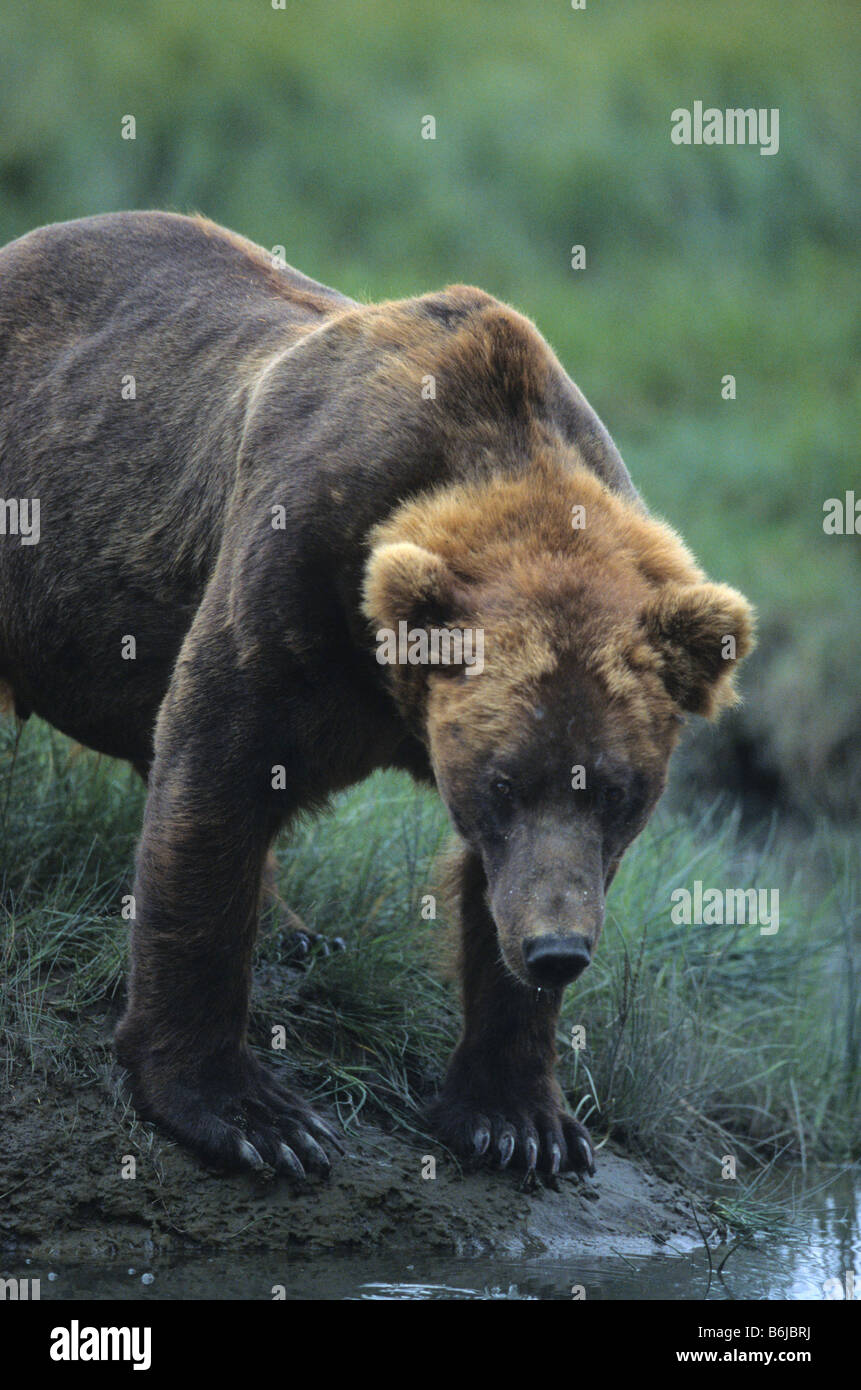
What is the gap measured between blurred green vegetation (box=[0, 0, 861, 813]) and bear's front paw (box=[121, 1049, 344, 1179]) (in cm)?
816

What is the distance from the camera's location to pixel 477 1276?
15.7 feet

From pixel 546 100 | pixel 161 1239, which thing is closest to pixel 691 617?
pixel 161 1239

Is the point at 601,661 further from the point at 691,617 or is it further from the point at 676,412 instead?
the point at 676,412

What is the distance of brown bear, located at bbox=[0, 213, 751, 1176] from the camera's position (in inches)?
168

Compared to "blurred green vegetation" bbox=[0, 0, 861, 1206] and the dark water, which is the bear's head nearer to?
the dark water

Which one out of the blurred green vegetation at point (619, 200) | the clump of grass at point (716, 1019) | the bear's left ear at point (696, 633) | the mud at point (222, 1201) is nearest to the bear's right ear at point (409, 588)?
the bear's left ear at point (696, 633)

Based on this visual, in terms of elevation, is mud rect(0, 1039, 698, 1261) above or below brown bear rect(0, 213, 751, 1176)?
below

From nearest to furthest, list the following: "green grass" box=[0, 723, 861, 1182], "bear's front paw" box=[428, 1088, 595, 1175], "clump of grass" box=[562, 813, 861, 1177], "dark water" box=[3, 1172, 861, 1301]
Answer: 1. "dark water" box=[3, 1172, 861, 1301]
2. "bear's front paw" box=[428, 1088, 595, 1175]
3. "green grass" box=[0, 723, 861, 1182]
4. "clump of grass" box=[562, 813, 861, 1177]

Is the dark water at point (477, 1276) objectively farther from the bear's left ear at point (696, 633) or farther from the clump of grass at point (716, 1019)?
the bear's left ear at point (696, 633)

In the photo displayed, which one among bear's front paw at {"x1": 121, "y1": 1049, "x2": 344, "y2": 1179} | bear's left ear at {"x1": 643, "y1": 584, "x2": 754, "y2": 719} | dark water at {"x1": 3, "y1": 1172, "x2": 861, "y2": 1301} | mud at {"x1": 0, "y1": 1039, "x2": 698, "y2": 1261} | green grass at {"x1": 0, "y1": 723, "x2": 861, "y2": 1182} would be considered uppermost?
bear's left ear at {"x1": 643, "y1": 584, "x2": 754, "y2": 719}

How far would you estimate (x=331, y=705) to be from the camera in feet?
15.5

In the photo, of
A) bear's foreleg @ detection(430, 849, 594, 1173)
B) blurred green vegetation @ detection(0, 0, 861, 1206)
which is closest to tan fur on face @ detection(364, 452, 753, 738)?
bear's foreleg @ detection(430, 849, 594, 1173)

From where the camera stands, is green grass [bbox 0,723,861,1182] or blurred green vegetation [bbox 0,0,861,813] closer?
green grass [bbox 0,723,861,1182]

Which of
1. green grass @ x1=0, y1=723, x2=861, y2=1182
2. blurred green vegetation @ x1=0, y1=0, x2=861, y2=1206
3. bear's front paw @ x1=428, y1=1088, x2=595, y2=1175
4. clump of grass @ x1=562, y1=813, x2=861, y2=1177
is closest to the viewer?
bear's front paw @ x1=428, y1=1088, x2=595, y2=1175
